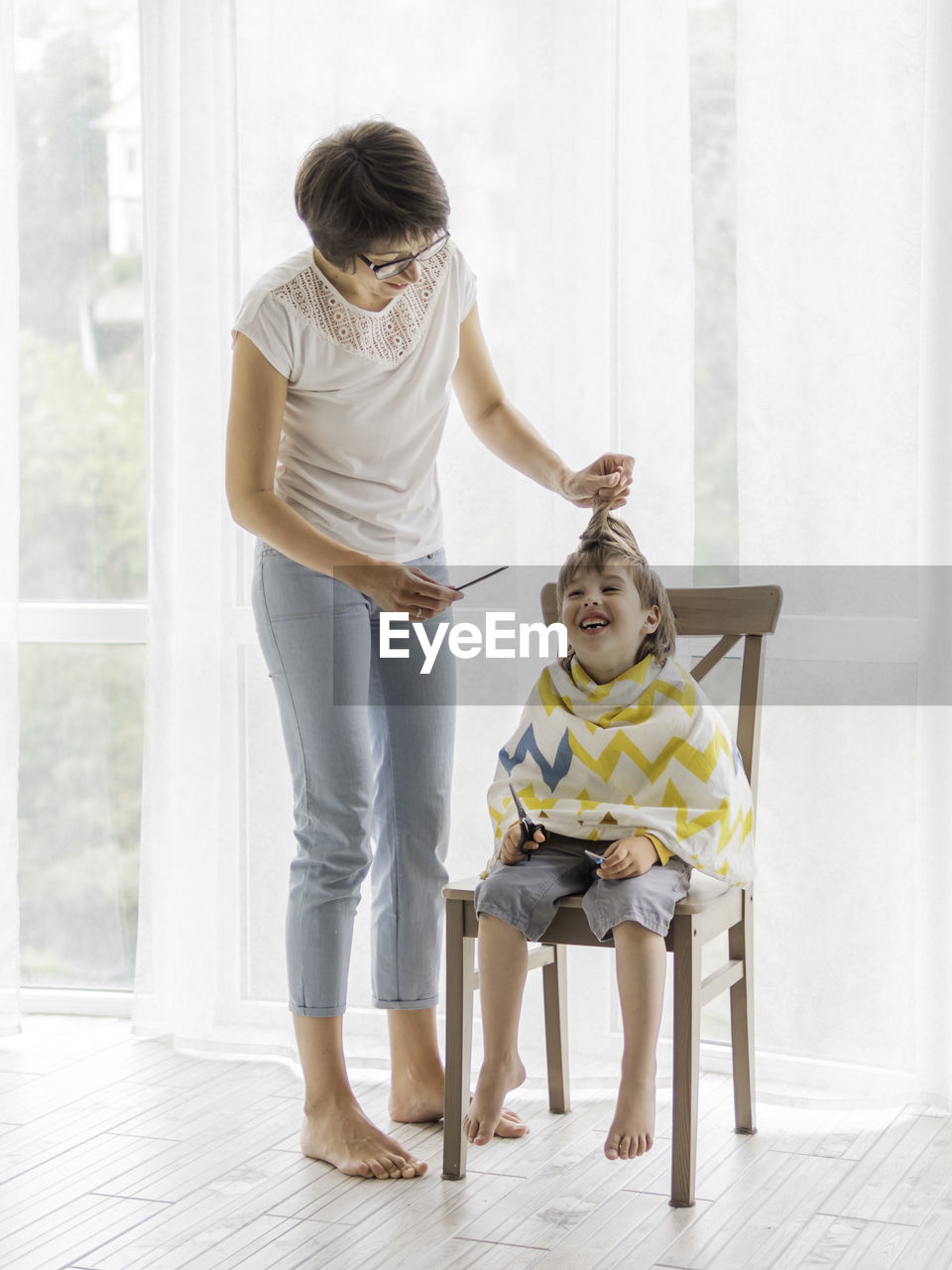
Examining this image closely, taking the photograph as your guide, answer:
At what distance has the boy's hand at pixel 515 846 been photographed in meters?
1.93

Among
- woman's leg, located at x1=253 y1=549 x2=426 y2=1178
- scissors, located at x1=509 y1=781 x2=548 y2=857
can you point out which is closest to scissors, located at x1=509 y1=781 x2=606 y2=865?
scissors, located at x1=509 y1=781 x2=548 y2=857

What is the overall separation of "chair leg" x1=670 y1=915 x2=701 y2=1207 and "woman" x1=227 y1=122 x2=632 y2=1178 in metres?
0.35

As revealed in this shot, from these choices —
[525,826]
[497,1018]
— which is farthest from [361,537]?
[497,1018]

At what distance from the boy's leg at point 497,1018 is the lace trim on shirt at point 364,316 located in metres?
0.80

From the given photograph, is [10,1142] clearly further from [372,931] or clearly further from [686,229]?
[686,229]

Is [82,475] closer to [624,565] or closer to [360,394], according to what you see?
[360,394]

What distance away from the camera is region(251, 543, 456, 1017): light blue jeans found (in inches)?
78.8

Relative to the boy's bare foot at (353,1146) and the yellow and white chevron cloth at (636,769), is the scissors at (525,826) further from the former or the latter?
the boy's bare foot at (353,1146)


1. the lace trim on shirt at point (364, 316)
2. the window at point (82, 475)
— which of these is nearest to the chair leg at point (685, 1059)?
the lace trim on shirt at point (364, 316)

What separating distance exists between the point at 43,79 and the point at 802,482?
1643mm

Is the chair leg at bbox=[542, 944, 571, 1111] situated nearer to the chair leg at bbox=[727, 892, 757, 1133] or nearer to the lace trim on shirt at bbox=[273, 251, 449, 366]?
the chair leg at bbox=[727, 892, 757, 1133]

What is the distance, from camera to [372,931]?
2.18 metres

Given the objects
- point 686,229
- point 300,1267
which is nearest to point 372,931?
point 300,1267

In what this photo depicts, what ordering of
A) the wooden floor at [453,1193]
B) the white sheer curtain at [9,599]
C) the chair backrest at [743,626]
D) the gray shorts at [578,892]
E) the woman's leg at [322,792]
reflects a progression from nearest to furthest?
the wooden floor at [453,1193], the gray shorts at [578,892], the woman's leg at [322,792], the chair backrest at [743,626], the white sheer curtain at [9,599]
